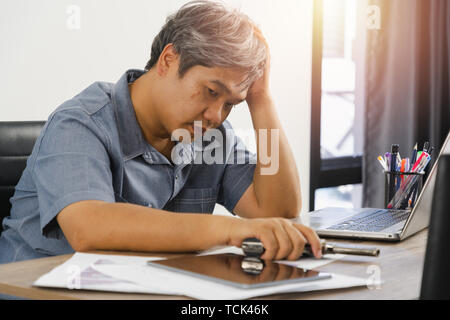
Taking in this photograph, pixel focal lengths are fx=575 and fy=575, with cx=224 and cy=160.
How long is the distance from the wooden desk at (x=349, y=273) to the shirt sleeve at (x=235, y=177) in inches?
20.3

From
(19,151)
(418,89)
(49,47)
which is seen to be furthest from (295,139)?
(19,151)

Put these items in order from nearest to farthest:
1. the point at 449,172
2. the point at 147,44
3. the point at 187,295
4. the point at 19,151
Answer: the point at 449,172 → the point at 187,295 → the point at 19,151 → the point at 147,44

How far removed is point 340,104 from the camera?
319 centimetres

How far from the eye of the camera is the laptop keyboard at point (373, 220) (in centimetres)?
114

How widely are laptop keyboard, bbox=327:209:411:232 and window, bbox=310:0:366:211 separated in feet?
5.13

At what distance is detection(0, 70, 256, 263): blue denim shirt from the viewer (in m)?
0.96

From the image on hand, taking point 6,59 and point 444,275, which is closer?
point 444,275

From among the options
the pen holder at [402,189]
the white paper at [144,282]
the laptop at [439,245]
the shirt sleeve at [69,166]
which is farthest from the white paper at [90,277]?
the pen holder at [402,189]

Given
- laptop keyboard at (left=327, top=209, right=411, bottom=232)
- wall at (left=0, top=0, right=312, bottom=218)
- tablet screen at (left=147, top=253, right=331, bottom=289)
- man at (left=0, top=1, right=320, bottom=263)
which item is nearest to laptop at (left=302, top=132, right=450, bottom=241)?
laptop keyboard at (left=327, top=209, right=411, bottom=232)

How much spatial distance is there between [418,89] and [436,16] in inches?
15.6

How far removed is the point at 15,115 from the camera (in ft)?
5.62

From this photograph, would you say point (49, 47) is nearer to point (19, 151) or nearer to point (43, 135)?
point (19, 151)

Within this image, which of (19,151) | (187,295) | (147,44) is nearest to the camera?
(187,295)

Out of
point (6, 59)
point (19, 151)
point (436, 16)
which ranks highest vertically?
point (436, 16)
